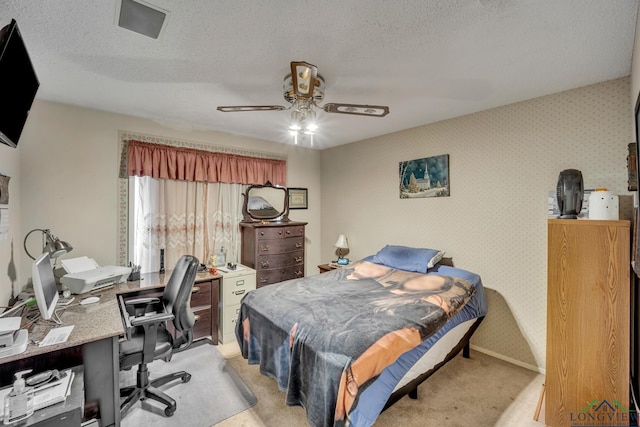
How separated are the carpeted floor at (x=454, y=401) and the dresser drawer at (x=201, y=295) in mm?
764

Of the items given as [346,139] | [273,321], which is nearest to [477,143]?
[346,139]

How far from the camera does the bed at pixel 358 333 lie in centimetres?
160

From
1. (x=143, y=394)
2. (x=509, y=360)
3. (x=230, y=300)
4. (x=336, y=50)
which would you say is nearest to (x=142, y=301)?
(x=143, y=394)

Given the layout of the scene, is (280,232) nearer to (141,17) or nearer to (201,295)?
(201,295)

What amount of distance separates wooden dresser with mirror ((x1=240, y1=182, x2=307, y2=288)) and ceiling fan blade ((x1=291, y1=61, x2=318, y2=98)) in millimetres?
2238

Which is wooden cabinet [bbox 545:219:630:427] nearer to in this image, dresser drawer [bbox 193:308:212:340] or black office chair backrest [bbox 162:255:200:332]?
black office chair backrest [bbox 162:255:200:332]

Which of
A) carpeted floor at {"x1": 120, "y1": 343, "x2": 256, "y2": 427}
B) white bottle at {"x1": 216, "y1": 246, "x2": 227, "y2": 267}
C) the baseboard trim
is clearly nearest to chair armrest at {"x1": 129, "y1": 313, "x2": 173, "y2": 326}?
carpeted floor at {"x1": 120, "y1": 343, "x2": 256, "y2": 427}

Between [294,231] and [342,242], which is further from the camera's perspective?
[342,242]

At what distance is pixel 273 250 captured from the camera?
3.91 meters

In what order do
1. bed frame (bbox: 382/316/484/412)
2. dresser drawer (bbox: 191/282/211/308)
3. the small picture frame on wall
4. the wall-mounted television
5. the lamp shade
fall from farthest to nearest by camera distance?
1. the small picture frame on wall
2. the lamp shade
3. dresser drawer (bbox: 191/282/211/308)
4. bed frame (bbox: 382/316/484/412)
5. the wall-mounted television

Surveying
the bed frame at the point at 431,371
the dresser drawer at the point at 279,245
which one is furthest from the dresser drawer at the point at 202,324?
the bed frame at the point at 431,371

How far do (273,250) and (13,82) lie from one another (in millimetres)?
2919

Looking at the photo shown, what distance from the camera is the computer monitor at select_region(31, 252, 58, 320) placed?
165cm

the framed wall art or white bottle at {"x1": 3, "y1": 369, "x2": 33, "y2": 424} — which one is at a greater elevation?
the framed wall art
